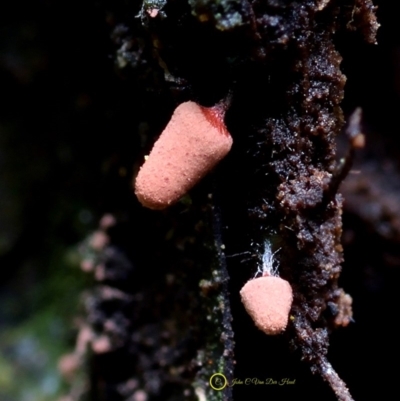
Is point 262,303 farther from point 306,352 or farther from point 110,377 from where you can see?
point 110,377

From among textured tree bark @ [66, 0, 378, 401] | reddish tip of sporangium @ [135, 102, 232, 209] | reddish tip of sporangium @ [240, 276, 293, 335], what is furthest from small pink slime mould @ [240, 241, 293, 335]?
reddish tip of sporangium @ [135, 102, 232, 209]

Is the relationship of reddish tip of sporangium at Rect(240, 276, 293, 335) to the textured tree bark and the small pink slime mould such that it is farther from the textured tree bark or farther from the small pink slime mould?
the textured tree bark

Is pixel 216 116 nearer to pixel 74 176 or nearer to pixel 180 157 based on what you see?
pixel 180 157

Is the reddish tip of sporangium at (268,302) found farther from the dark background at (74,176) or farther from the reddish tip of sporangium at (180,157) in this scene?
the dark background at (74,176)

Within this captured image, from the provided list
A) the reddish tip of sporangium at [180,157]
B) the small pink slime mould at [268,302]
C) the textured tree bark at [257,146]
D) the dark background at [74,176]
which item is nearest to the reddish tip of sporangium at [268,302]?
the small pink slime mould at [268,302]

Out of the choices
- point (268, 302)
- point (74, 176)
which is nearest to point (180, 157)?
point (268, 302)

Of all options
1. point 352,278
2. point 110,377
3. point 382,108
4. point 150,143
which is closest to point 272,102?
point 150,143
